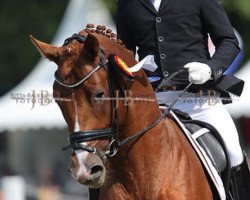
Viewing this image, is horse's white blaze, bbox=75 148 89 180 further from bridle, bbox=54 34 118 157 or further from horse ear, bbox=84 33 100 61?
horse ear, bbox=84 33 100 61

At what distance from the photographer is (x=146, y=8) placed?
6.90 meters

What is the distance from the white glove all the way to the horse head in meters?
0.75

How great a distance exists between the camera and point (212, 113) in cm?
688

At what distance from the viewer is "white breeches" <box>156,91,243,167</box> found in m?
6.84

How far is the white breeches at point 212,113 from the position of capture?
269 inches

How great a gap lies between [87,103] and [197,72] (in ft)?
3.42

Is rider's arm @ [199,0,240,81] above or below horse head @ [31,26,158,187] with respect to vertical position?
above

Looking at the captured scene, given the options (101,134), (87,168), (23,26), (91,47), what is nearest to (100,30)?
(91,47)


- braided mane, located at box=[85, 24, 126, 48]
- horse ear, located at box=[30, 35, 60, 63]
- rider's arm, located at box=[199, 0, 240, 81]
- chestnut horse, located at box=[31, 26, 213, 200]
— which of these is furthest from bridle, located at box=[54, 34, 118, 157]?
rider's arm, located at box=[199, 0, 240, 81]

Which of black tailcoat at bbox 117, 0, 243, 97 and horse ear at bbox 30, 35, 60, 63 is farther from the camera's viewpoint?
black tailcoat at bbox 117, 0, 243, 97

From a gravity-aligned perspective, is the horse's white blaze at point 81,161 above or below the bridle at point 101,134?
below

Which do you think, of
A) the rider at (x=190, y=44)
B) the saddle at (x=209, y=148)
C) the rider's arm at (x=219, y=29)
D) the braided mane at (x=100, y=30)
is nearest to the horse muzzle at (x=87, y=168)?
the braided mane at (x=100, y=30)

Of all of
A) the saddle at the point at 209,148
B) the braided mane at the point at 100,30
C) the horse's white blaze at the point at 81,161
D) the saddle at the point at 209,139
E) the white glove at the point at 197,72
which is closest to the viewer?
the horse's white blaze at the point at 81,161

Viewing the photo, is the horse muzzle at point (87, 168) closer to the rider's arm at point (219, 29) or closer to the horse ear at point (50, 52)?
the horse ear at point (50, 52)
